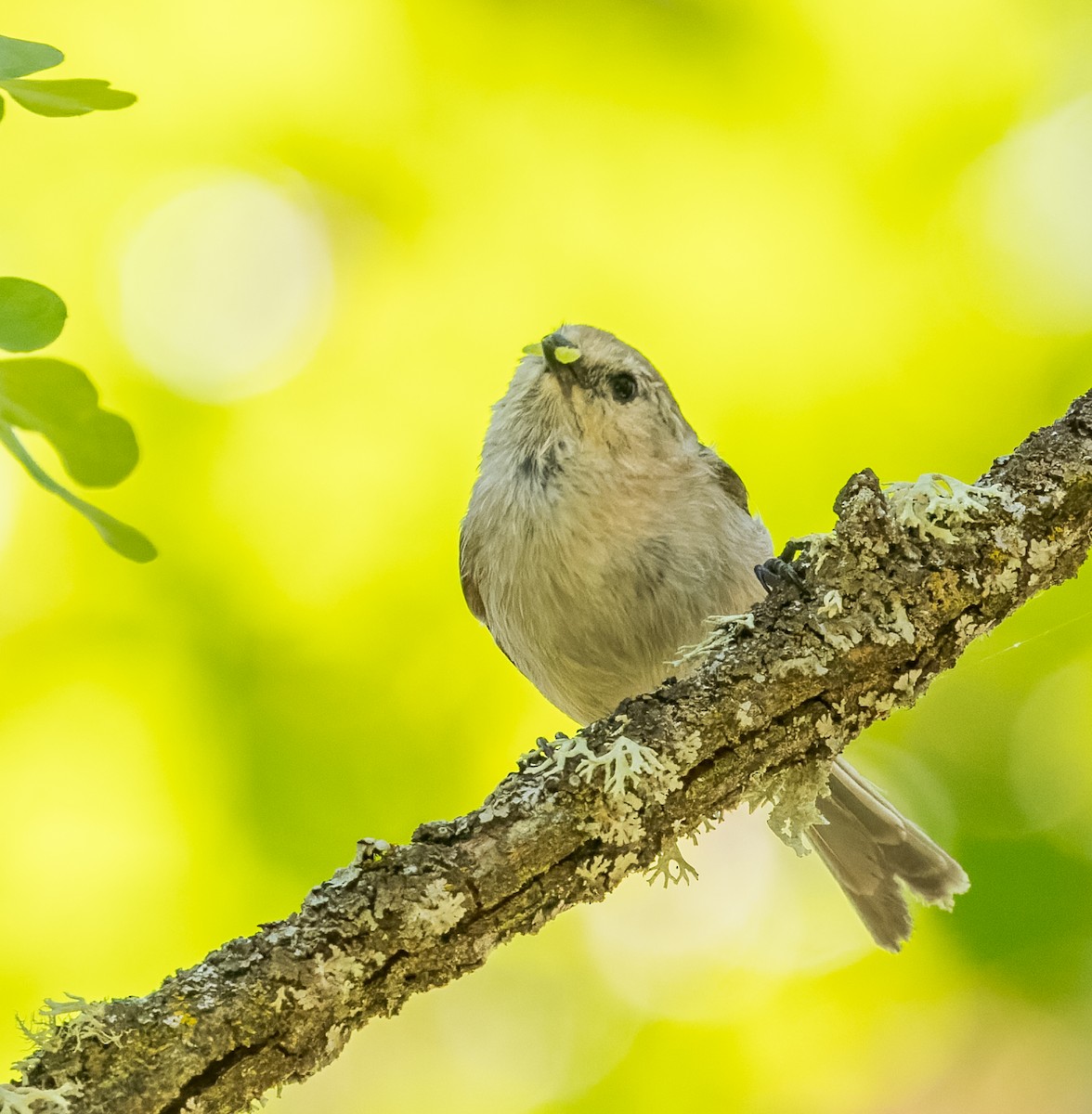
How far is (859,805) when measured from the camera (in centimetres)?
280

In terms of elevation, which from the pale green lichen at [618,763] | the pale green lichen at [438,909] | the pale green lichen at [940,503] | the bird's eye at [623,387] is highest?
the bird's eye at [623,387]

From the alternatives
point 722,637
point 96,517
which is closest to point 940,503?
point 722,637

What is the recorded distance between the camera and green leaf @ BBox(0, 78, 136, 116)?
97cm

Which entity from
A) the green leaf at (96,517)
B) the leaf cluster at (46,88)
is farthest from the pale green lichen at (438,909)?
the leaf cluster at (46,88)

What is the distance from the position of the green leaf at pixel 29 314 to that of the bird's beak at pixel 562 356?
170 cm

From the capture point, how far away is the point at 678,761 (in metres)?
1.81

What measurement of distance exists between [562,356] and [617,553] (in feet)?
1.42

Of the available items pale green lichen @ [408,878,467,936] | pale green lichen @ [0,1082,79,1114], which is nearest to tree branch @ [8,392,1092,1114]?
pale green lichen @ [408,878,467,936]

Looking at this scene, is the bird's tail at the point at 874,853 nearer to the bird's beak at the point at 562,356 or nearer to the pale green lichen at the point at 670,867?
the pale green lichen at the point at 670,867

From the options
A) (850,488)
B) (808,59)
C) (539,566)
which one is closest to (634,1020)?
(539,566)

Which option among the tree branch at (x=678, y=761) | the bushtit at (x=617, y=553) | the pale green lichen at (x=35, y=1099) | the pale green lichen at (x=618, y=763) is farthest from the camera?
the bushtit at (x=617, y=553)

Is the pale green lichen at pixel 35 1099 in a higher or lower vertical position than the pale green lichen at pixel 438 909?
lower

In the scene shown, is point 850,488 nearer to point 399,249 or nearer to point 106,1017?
point 106,1017

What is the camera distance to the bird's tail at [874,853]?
2736 mm
